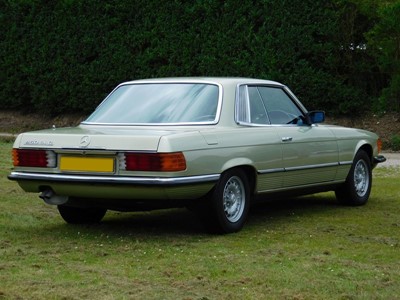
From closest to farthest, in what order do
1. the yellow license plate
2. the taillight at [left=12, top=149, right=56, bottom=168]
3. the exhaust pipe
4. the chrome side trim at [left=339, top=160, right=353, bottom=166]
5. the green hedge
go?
the yellow license plate, the taillight at [left=12, top=149, right=56, bottom=168], the exhaust pipe, the chrome side trim at [left=339, top=160, right=353, bottom=166], the green hedge

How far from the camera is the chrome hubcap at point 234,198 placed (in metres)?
7.60

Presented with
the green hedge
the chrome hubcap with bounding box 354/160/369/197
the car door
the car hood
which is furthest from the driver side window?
the green hedge

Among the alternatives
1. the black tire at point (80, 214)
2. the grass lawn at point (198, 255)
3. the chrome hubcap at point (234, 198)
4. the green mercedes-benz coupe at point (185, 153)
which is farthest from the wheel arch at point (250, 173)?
the black tire at point (80, 214)

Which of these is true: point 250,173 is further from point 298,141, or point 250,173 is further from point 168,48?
point 168,48

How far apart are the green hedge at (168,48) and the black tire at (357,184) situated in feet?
26.9

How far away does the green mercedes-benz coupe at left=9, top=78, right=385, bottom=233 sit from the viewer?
23.1ft

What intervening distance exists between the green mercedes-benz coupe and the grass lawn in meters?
0.32

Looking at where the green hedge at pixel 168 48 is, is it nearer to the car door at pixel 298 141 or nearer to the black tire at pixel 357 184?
the black tire at pixel 357 184

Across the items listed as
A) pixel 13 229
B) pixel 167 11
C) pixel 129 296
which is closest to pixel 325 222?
pixel 13 229

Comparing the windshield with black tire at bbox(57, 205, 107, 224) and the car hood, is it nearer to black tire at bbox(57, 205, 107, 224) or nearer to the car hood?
the car hood

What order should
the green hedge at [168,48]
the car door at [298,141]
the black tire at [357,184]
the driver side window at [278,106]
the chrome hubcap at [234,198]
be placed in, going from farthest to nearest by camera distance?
the green hedge at [168,48]
the black tire at [357,184]
the driver side window at [278,106]
the car door at [298,141]
the chrome hubcap at [234,198]

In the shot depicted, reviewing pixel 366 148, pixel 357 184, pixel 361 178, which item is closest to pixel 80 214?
pixel 357 184

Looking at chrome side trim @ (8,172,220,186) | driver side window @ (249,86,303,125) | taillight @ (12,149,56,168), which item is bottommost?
chrome side trim @ (8,172,220,186)

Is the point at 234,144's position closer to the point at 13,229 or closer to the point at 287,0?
the point at 13,229
